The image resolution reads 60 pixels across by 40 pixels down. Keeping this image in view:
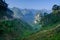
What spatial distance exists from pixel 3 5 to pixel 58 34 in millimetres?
34464

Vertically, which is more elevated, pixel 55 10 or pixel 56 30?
pixel 55 10

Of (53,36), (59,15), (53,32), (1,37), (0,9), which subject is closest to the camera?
(53,36)

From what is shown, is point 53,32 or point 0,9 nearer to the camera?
point 53,32

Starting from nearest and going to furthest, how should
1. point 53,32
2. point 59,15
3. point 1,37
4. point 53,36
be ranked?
point 53,36, point 53,32, point 1,37, point 59,15

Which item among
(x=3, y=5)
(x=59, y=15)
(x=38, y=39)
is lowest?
(x=38, y=39)

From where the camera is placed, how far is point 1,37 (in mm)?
55062

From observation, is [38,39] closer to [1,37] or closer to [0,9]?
[1,37]

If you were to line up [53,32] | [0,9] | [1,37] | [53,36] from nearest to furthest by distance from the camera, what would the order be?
[53,36] < [53,32] < [1,37] < [0,9]

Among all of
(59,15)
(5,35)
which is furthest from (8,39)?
(59,15)

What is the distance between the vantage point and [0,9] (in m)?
74.4

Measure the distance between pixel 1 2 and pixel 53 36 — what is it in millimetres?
35464

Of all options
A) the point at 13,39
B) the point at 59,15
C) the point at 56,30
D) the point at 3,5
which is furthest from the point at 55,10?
the point at 56,30

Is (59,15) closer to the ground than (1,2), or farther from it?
closer to the ground

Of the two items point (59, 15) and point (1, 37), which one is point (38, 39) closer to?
point (1, 37)
